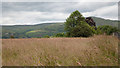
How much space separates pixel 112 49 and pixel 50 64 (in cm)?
264

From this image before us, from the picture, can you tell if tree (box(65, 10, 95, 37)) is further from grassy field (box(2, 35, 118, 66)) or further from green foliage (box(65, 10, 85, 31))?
grassy field (box(2, 35, 118, 66))

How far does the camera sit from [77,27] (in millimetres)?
28688

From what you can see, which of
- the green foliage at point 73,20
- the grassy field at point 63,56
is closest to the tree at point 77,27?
the green foliage at point 73,20

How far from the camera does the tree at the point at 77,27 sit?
28.8 metres

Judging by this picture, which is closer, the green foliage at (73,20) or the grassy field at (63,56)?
the grassy field at (63,56)

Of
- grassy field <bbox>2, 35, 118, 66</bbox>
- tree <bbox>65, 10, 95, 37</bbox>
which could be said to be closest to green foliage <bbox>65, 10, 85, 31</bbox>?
tree <bbox>65, 10, 95, 37</bbox>


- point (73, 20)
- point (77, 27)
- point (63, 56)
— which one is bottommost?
point (77, 27)

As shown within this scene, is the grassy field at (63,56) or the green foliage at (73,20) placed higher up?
the green foliage at (73,20)

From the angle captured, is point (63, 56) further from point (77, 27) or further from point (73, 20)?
point (73, 20)

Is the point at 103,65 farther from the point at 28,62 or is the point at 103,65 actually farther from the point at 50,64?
the point at 28,62

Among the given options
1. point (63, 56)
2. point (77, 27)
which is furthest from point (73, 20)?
point (63, 56)

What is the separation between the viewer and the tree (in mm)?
28766

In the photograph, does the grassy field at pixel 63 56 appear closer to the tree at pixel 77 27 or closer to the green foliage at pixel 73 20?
the tree at pixel 77 27

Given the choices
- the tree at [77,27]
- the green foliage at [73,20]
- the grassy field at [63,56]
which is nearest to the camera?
the grassy field at [63,56]
